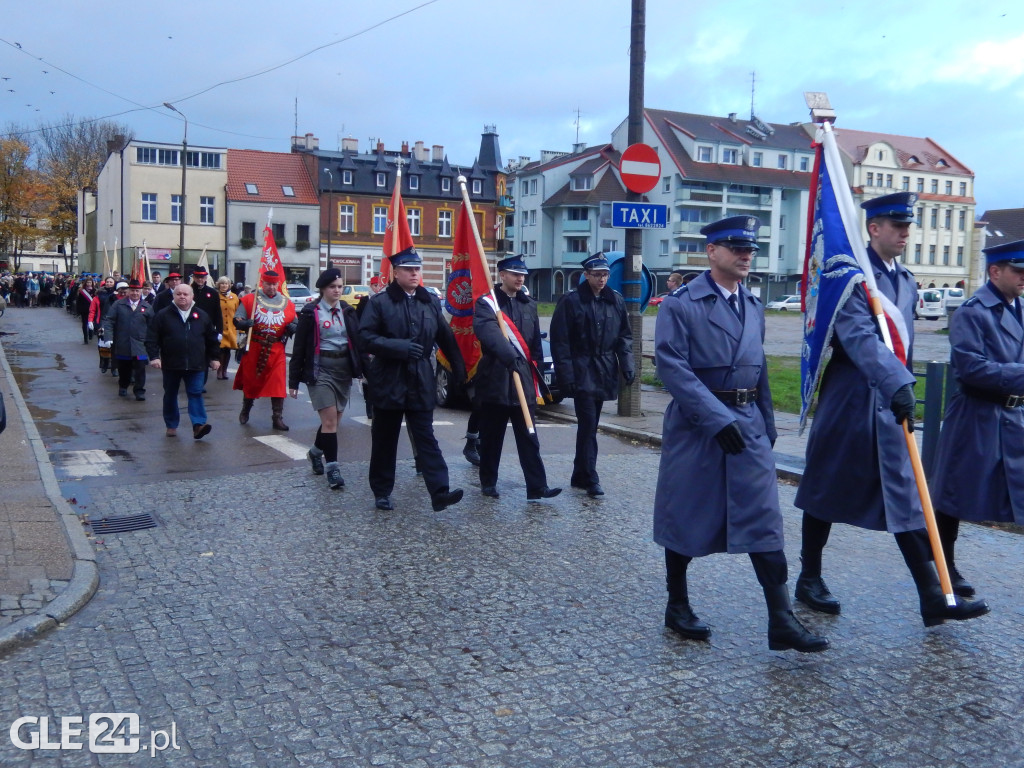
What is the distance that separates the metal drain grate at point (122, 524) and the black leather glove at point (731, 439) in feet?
14.8

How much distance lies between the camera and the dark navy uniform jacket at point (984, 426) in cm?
520

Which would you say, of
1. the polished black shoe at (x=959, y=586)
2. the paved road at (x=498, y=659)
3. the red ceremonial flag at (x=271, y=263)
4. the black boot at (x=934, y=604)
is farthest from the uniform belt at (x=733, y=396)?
the red ceremonial flag at (x=271, y=263)

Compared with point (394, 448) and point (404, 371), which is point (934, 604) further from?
point (394, 448)

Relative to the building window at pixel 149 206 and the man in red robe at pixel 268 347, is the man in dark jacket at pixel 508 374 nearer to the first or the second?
the man in red robe at pixel 268 347

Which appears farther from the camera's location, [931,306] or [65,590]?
[931,306]

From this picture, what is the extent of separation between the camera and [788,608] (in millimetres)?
4555

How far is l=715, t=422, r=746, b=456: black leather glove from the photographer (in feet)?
14.7

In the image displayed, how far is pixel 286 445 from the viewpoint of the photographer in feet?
35.8

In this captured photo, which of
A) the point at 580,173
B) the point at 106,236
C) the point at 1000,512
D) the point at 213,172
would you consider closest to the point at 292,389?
the point at 1000,512

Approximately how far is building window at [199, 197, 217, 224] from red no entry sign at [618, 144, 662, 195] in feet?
174

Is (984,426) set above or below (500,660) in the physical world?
above

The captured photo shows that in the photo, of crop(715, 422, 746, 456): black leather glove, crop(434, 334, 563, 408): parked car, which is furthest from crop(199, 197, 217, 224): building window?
crop(715, 422, 746, 456): black leather glove

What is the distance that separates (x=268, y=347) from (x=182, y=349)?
121 centimetres

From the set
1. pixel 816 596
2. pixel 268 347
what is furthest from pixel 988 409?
pixel 268 347
